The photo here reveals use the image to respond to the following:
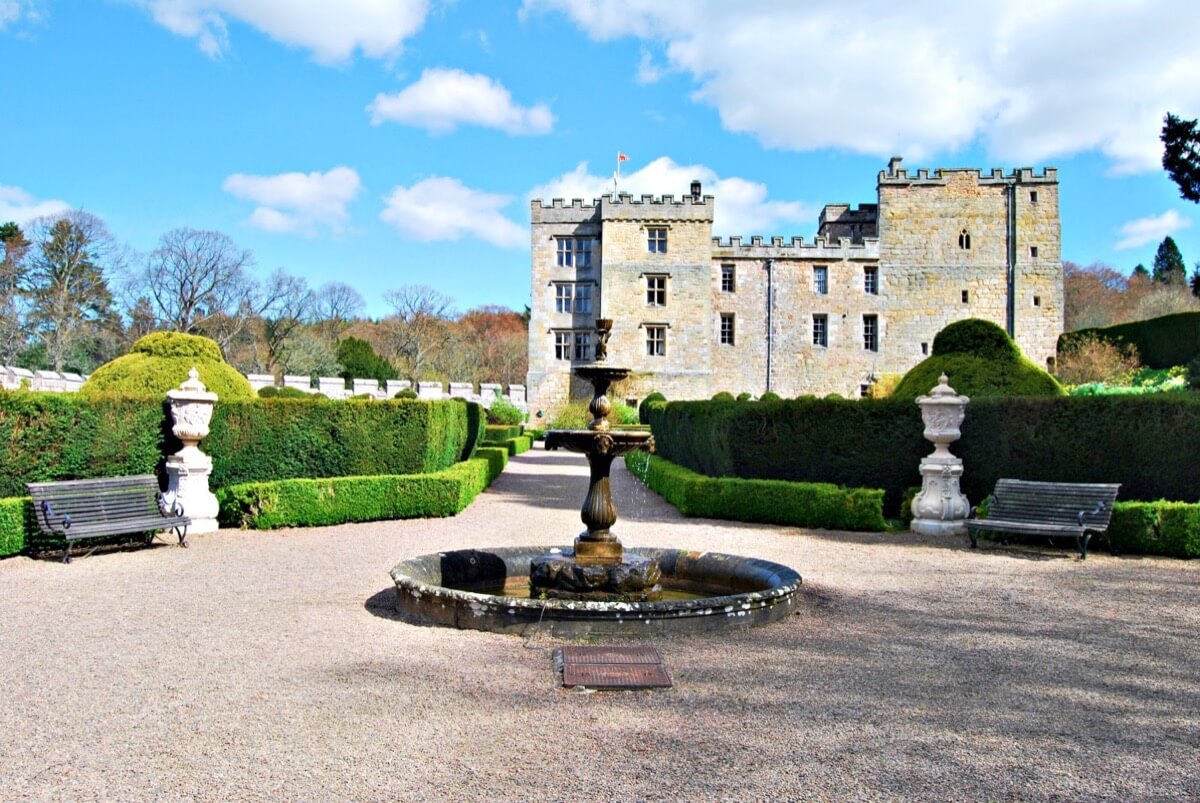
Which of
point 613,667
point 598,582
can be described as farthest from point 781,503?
point 613,667

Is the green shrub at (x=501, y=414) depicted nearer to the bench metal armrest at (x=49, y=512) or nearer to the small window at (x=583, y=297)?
the small window at (x=583, y=297)

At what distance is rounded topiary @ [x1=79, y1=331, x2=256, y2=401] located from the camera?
12430 millimetres

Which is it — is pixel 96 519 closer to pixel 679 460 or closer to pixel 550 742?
pixel 550 742

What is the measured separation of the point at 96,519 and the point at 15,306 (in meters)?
39.8

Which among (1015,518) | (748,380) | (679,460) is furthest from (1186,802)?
(748,380)

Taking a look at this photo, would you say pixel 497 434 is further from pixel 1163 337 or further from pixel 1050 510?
pixel 1163 337

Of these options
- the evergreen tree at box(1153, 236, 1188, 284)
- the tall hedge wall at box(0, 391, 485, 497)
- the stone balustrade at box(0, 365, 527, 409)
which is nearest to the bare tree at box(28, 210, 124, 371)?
the stone balustrade at box(0, 365, 527, 409)

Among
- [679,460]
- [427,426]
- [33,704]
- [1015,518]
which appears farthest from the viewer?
[679,460]

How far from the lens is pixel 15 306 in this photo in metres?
41.2

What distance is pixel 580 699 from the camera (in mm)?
4637

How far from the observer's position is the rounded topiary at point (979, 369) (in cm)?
1308

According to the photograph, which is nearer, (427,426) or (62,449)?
(62,449)

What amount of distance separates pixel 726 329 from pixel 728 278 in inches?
96.2

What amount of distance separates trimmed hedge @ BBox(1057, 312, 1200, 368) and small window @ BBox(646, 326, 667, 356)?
58.8 ft
